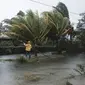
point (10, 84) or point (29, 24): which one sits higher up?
point (29, 24)

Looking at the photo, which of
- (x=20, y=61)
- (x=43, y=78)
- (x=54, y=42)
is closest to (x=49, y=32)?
(x=54, y=42)

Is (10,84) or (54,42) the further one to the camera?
(54,42)

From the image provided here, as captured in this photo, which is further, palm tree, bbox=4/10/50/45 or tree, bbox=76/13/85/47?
tree, bbox=76/13/85/47

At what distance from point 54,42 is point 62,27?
13.1ft

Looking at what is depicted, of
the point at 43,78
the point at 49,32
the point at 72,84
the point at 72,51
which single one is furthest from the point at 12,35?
the point at 72,84

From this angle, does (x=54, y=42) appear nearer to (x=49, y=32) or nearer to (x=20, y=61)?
(x=49, y=32)

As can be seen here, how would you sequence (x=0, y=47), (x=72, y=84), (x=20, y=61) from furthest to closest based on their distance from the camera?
1. (x=0, y=47)
2. (x=20, y=61)
3. (x=72, y=84)

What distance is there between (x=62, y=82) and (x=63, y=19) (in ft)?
65.3

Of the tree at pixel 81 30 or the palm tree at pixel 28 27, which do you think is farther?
the tree at pixel 81 30

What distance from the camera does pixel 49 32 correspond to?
32.7 metres

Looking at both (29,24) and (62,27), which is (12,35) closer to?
(29,24)

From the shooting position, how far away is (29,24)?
93.7 feet

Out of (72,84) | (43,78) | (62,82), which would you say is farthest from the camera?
(43,78)

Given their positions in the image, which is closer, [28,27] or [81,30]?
[28,27]
